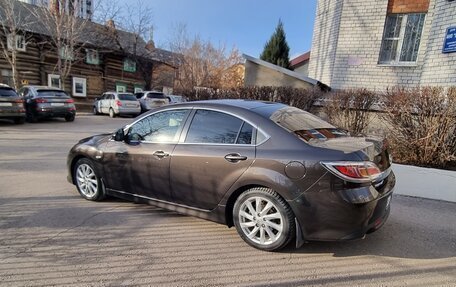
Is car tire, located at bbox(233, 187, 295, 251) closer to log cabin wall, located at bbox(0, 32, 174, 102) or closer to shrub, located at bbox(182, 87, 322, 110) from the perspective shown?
shrub, located at bbox(182, 87, 322, 110)

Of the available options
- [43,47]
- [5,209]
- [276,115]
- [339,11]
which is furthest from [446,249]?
[43,47]

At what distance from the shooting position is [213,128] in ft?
11.4

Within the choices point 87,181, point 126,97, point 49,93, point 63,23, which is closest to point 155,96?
point 126,97

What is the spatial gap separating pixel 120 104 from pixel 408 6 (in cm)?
1508

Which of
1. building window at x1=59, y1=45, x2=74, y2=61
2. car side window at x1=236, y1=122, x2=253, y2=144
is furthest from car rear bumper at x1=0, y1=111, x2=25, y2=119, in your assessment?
car side window at x1=236, y1=122, x2=253, y2=144

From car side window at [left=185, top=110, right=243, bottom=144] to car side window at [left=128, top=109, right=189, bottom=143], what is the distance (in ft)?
0.69

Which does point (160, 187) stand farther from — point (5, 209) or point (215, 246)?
point (5, 209)

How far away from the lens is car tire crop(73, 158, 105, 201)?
171 inches

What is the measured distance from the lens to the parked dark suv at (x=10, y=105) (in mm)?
11461

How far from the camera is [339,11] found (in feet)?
41.5

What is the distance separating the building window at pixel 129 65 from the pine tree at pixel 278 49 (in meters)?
12.4

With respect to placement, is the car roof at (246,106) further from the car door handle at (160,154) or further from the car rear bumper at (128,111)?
the car rear bumper at (128,111)

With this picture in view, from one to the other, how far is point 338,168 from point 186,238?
1.82m

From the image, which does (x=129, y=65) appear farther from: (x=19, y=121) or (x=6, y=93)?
(x=6, y=93)
